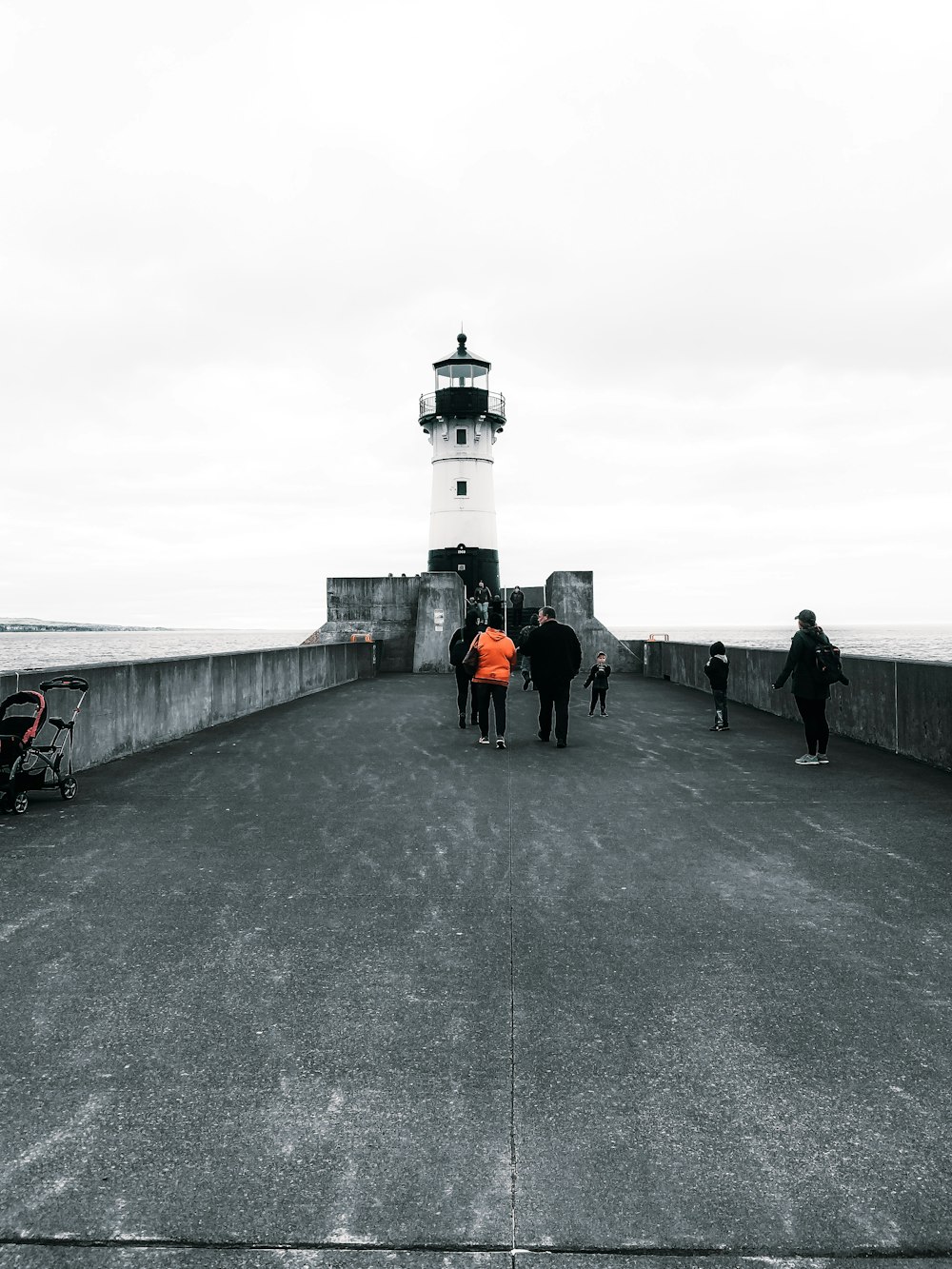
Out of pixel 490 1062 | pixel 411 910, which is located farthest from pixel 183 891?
pixel 490 1062

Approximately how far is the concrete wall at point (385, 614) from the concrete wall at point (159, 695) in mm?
11005

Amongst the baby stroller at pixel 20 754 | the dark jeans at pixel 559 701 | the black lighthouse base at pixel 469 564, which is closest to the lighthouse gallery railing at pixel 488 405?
the black lighthouse base at pixel 469 564

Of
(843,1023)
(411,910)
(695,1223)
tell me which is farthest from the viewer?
(411,910)

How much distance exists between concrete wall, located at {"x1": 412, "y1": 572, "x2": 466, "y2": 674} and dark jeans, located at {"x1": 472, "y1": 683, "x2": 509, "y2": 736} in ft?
60.3

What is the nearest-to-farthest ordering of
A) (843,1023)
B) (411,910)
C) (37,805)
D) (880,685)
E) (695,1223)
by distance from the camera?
1. (695,1223)
2. (843,1023)
3. (411,910)
4. (37,805)
5. (880,685)

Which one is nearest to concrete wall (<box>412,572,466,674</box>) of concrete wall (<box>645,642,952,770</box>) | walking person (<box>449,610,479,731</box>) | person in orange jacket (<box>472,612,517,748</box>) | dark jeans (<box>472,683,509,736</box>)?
concrete wall (<box>645,642,952,770</box>)

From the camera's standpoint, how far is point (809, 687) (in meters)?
10.9

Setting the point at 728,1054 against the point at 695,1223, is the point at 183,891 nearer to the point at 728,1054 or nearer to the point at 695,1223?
the point at 728,1054

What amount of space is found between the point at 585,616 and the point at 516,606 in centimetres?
512

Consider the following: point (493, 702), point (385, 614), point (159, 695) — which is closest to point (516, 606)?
point (385, 614)

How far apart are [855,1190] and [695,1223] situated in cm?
52

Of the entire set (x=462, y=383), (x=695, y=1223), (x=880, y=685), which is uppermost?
(x=462, y=383)

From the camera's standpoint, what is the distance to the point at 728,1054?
11.7ft

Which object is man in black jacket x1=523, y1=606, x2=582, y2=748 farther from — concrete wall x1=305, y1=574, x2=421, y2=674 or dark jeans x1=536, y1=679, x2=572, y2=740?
concrete wall x1=305, y1=574, x2=421, y2=674
